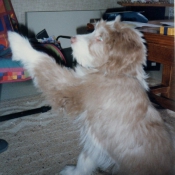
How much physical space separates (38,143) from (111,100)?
74cm

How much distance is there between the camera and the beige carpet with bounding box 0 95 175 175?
58.1 inches

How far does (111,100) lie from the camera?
1.24m

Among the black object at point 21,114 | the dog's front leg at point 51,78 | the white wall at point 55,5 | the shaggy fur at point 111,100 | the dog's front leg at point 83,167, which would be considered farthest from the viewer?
the white wall at point 55,5

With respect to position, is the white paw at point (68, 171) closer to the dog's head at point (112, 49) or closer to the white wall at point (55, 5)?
the dog's head at point (112, 49)

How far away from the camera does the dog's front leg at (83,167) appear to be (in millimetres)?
1415

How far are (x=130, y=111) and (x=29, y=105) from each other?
1353mm

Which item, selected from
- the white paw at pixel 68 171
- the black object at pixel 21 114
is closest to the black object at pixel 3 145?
the black object at pixel 21 114

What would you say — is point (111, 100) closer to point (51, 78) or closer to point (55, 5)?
point (51, 78)

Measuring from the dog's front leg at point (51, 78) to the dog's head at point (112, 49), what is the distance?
5.6 inches

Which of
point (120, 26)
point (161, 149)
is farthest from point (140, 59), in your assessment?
point (161, 149)

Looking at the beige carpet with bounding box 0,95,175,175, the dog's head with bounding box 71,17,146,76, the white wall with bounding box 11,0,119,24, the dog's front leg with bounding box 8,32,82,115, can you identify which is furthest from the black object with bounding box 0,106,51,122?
the white wall with bounding box 11,0,119,24

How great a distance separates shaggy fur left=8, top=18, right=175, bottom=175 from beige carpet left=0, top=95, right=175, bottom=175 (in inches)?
6.6

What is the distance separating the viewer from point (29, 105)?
2.33m

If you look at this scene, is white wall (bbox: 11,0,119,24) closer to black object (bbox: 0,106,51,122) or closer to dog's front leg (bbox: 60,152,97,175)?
black object (bbox: 0,106,51,122)
